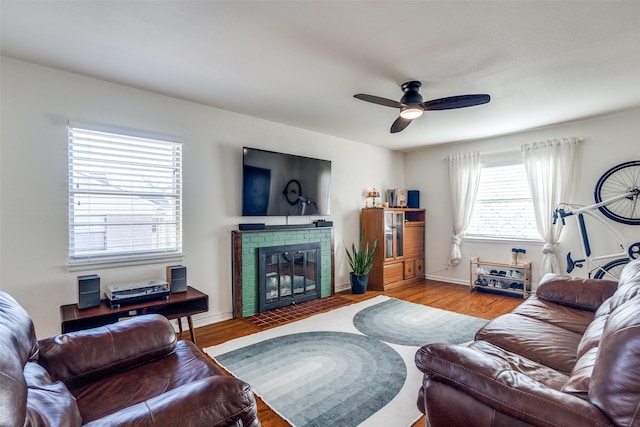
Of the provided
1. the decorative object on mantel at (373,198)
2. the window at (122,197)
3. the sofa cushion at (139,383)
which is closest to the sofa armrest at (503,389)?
the sofa cushion at (139,383)

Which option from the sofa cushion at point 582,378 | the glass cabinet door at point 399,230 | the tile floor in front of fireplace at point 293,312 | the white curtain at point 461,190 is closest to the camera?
the sofa cushion at point 582,378

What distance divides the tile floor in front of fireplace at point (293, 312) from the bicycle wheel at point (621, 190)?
3462 mm

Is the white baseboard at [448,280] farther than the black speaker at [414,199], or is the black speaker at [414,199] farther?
the black speaker at [414,199]

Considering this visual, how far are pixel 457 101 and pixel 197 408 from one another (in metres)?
2.72

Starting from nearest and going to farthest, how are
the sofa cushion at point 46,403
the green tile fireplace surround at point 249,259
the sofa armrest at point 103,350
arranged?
the sofa cushion at point 46,403
the sofa armrest at point 103,350
the green tile fireplace surround at point 249,259

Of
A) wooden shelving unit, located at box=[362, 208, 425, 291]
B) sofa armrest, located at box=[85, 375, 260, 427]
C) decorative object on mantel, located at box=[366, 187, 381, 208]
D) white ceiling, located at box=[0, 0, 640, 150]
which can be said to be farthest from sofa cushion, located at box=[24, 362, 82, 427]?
decorative object on mantel, located at box=[366, 187, 381, 208]

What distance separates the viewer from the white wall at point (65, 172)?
239cm

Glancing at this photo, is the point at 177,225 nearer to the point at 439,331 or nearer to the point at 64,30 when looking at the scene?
the point at 64,30

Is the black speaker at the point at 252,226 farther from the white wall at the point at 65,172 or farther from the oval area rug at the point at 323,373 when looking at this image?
the oval area rug at the point at 323,373

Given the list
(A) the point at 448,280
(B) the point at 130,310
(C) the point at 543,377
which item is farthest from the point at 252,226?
(A) the point at 448,280

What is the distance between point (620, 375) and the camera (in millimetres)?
941

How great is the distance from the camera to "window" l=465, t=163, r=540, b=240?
4598 millimetres

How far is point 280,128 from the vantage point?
407cm

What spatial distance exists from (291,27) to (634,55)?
2.56 metres
